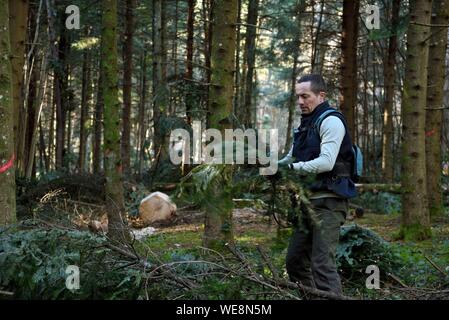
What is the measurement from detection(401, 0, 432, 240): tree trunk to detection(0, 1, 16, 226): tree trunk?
6.50 meters

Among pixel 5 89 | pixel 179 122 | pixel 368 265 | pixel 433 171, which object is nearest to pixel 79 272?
pixel 5 89

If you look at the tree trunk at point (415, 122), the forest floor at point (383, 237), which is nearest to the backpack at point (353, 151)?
the forest floor at point (383, 237)

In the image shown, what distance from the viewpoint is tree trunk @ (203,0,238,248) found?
8.55 metres

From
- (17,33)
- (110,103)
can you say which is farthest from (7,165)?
(17,33)

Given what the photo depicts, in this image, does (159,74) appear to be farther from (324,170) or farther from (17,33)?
(324,170)

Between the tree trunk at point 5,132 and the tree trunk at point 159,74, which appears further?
the tree trunk at point 159,74

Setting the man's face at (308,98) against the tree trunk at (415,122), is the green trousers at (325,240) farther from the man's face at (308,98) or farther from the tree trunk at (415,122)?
the tree trunk at (415,122)

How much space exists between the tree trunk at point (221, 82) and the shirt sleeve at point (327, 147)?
379 centimetres

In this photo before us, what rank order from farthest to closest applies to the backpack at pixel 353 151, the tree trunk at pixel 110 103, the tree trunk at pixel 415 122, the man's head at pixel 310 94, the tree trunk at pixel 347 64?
the tree trunk at pixel 347 64 < the tree trunk at pixel 415 122 < the tree trunk at pixel 110 103 < the man's head at pixel 310 94 < the backpack at pixel 353 151

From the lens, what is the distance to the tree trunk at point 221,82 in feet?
28.0

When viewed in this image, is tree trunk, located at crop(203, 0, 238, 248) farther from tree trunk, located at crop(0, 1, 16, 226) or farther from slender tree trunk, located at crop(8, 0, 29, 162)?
slender tree trunk, located at crop(8, 0, 29, 162)

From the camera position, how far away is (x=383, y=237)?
427 inches
